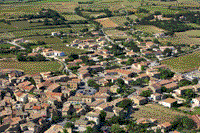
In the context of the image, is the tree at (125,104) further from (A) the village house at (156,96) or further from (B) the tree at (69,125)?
(B) the tree at (69,125)

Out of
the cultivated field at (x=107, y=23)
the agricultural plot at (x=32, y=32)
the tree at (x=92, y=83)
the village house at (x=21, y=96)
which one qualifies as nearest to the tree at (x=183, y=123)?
the tree at (x=92, y=83)

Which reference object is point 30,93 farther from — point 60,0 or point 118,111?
point 60,0

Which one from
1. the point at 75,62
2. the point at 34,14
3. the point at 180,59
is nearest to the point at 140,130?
the point at 75,62

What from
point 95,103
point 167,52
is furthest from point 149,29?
point 95,103

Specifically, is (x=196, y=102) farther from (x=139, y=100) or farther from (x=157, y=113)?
(x=139, y=100)

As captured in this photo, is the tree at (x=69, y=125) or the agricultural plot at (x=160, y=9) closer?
the tree at (x=69, y=125)

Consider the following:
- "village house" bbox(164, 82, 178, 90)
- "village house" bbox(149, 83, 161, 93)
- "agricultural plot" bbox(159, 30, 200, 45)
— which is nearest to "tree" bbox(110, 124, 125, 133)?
"village house" bbox(149, 83, 161, 93)

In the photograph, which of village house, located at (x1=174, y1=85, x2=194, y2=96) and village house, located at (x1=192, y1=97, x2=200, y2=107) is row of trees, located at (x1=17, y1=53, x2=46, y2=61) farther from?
village house, located at (x1=192, y1=97, x2=200, y2=107)

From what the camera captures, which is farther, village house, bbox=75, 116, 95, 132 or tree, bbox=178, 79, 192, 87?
tree, bbox=178, 79, 192, 87
